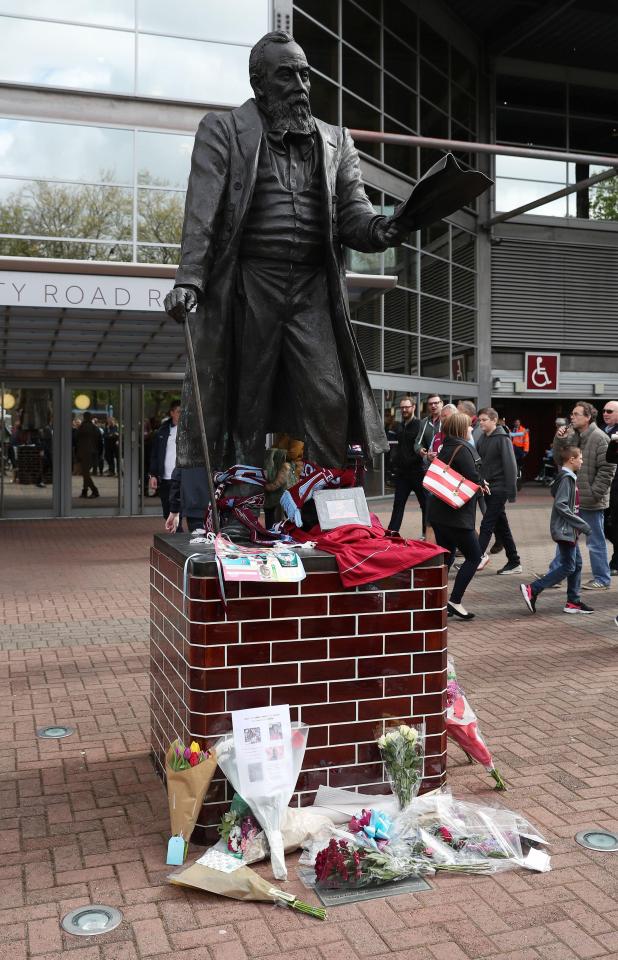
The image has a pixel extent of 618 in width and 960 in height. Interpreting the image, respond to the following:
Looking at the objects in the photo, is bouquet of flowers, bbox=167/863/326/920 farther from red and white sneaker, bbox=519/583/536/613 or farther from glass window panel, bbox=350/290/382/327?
glass window panel, bbox=350/290/382/327

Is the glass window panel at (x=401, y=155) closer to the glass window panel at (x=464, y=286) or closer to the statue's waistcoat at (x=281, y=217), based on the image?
the glass window panel at (x=464, y=286)

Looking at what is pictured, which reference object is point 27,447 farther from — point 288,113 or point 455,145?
point 288,113

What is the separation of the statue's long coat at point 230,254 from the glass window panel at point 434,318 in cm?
1914

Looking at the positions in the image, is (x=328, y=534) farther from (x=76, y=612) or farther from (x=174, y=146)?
(x=174, y=146)

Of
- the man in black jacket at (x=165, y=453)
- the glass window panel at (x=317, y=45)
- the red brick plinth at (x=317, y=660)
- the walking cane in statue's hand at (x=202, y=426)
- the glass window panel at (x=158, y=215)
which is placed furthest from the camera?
the glass window panel at (x=317, y=45)

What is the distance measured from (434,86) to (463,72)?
2238 millimetres

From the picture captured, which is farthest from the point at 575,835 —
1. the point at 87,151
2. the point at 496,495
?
the point at 87,151

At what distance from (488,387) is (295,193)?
2289cm

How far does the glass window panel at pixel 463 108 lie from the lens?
80.2 feet

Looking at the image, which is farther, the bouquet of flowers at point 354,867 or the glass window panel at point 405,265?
the glass window panel at point 405,265

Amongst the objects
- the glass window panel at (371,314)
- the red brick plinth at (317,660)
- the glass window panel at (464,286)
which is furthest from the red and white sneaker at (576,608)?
the glass window panel at (464,286)

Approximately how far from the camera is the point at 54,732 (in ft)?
16.3

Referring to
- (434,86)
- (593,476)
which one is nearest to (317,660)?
(593,476)

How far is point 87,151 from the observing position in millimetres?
15711
